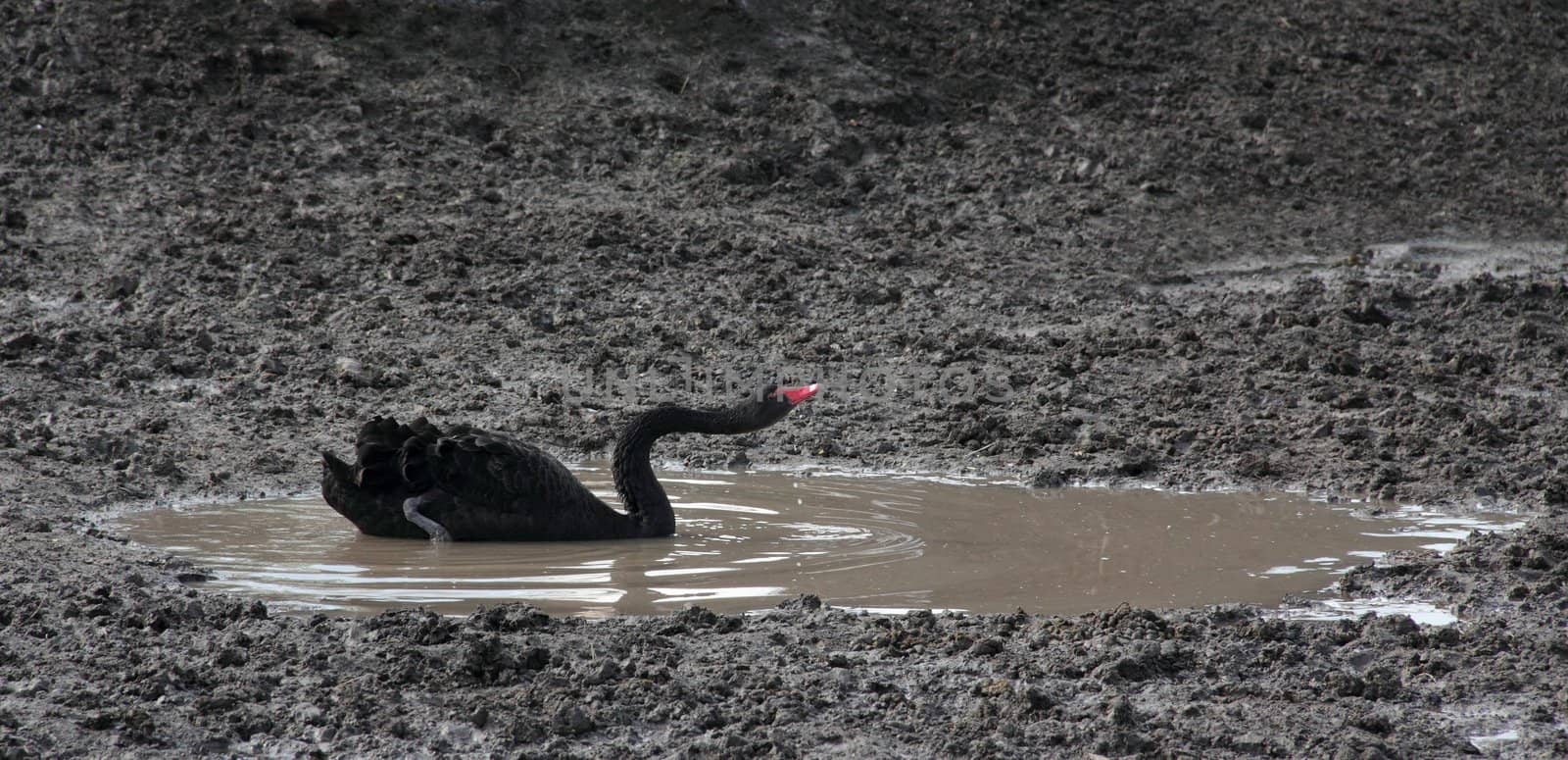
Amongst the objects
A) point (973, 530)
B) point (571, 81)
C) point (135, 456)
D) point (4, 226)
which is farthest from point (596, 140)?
point (973, 530)

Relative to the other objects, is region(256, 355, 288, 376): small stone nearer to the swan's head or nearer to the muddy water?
the muddy water

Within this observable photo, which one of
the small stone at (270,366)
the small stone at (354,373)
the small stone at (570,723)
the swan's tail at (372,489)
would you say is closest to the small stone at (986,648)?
the small stone at (570,723)

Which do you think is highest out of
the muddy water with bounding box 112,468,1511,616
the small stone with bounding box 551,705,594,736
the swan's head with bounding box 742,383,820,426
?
the swan's head with bounding box 742,383,820,426

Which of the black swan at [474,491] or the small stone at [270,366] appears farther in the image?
the small stone at [270,366]

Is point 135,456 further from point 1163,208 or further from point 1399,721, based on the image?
point 1163,208

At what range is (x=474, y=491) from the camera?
8609 mm

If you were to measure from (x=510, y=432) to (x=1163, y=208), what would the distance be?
6.92 m

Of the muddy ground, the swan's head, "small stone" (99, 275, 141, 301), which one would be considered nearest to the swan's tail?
the muddy ground

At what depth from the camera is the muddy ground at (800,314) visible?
5.77 meters

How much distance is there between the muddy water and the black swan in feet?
0.28

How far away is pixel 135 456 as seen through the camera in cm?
970

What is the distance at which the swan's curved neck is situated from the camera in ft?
29.0

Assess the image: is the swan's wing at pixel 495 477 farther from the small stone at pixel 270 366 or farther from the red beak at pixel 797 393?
the small stone at pixel 270 366

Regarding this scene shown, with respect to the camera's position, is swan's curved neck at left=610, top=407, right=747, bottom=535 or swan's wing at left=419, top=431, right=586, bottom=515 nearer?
swan's wing at left=419, top=431, right=586, bottom=515
